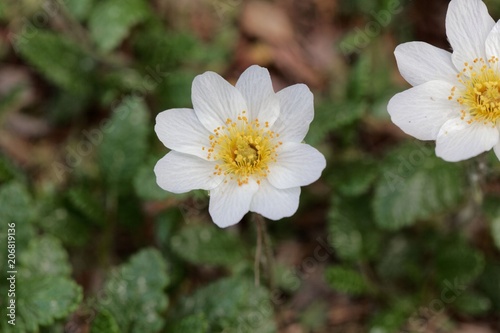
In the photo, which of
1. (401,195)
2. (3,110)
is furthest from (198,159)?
(3,110)

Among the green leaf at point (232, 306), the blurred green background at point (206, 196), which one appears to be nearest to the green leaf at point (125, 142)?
the blurred green background at point (206, 196)

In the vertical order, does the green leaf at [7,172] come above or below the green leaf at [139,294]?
above

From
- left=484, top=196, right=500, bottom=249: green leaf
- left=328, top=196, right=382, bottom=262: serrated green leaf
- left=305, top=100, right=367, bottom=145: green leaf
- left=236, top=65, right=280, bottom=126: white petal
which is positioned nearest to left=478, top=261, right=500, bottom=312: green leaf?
left=484, top=196, right=500, bottom=249: green leaf

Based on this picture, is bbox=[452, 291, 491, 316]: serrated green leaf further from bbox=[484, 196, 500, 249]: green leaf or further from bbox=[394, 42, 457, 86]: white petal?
bbox=[394, 42, 457, 86]: white petal

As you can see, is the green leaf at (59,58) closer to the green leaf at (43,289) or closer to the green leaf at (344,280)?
the green leaf at (43,289)

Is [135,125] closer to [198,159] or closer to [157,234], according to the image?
[157,234]
